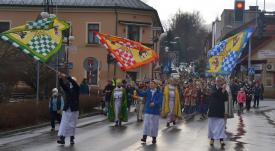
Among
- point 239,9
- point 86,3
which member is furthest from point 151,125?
point 86,3

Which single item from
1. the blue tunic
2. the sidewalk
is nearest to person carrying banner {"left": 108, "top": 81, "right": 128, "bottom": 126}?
the sidewalk

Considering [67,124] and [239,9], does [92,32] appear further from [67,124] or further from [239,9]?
[67,124]

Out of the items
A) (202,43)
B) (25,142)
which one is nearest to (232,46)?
(25,142)

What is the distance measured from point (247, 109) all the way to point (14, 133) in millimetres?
18506

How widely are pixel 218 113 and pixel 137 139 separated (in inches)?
107

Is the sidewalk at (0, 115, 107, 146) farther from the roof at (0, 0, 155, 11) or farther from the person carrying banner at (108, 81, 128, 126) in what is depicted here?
the roof at (0, 0, 155, 11)

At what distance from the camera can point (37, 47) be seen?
60.8 feet

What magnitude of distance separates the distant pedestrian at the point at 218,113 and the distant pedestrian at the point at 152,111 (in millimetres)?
1630

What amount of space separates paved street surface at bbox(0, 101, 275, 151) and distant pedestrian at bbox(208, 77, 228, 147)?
0.33 meters

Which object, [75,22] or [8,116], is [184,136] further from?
[75,22]

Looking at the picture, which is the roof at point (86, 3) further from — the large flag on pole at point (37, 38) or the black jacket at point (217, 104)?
the black jacket at point (217, 104)

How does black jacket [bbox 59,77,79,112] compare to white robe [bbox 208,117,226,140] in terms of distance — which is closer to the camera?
black jacket [bbox 59,77,79,112]

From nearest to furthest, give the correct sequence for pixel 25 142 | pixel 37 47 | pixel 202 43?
pixel 25 142 < pixel 37 47 < pixel 202 43

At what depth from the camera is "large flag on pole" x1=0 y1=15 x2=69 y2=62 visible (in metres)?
18.1
